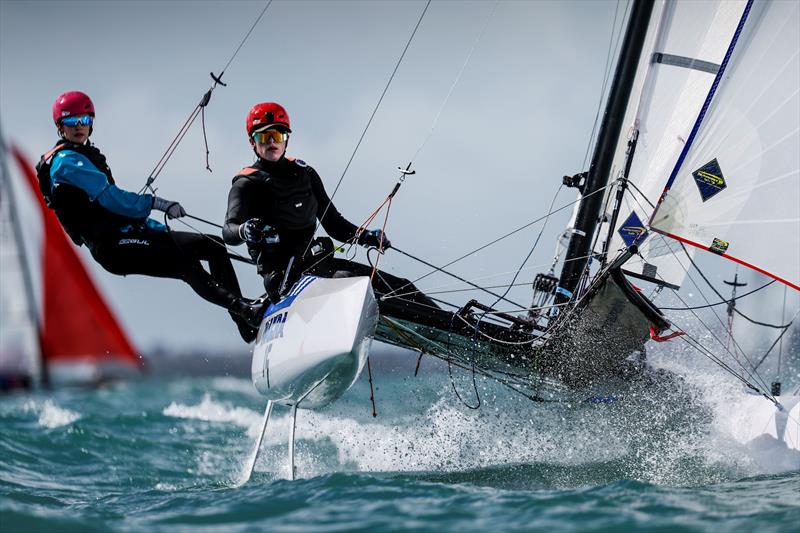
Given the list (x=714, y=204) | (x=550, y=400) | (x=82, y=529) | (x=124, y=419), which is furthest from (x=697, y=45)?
(x=124, y=419)

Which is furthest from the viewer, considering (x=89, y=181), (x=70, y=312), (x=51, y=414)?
(x=51, y=414)

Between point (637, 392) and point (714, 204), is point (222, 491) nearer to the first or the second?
point (637, 392)

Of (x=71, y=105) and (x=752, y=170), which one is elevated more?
(x=71, y=105)

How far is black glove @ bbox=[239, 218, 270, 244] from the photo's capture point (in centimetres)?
426

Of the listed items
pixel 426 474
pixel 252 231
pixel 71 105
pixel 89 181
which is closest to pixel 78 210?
pixel 89 181

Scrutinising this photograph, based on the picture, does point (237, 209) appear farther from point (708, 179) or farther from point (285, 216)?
point (708, 179)

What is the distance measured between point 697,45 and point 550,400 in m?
2.33

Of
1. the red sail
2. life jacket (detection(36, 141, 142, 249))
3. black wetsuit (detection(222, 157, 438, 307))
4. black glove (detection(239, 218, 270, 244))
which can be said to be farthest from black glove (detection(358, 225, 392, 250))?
the red sail

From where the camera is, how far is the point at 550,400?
197 inches

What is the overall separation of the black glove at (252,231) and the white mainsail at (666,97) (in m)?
2.19

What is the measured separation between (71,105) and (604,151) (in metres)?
2.92

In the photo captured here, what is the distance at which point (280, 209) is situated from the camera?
15.6 ft

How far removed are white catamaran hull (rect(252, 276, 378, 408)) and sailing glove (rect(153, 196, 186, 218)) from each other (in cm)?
67

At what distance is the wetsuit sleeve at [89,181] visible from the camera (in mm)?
4496
